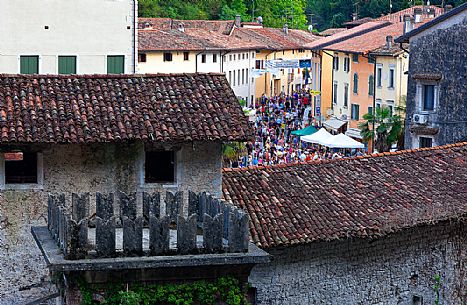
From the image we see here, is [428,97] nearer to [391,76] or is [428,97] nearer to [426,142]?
[426,142]

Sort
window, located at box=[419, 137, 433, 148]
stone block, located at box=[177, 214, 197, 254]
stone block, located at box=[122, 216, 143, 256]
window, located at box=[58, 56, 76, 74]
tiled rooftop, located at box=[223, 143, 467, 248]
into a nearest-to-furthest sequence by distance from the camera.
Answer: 1. stone block, located at box=[122, 216, 143, 256]
2. stone block, located at box=[177, 214, 197, 254]
3. tiled rooftop, located at box=[223, 143, 467, 248]
4. window, located at box=[58, 56, 76, 74]
5. window, located at box=[419, 137, 433, 148]

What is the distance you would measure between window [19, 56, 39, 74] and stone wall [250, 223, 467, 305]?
23645 mm

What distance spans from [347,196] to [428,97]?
81.5 feet

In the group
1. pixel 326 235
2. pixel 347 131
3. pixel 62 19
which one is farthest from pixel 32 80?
pixel 347 131

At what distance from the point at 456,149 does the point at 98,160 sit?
1060cm

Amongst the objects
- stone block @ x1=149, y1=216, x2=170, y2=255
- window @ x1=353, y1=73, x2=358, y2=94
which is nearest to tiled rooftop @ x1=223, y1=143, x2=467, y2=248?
stone block @ x1=149, y1=216, x2=170, y2=255

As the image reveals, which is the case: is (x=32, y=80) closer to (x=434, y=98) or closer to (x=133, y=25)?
(x=133, y=25)

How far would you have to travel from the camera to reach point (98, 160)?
76.4 ft

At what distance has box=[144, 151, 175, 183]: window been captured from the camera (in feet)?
77.8

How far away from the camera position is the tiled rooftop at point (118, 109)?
74.7ft

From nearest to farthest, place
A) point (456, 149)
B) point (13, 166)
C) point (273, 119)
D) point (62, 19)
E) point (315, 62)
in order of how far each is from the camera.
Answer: point (13, 166), point (456, 149), point (62, 19), point (273, 119), point (315, 62)

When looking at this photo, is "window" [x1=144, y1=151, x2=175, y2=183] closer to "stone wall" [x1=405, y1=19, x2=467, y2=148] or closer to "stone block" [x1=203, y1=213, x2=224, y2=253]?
"stone block" [x1=203, y1=213, x2=224, y2=253]

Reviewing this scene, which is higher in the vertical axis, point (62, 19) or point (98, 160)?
point (62, 19)

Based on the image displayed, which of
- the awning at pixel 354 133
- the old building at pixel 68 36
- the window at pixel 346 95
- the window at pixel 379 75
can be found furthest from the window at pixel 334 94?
the old building at pixel 68 36
